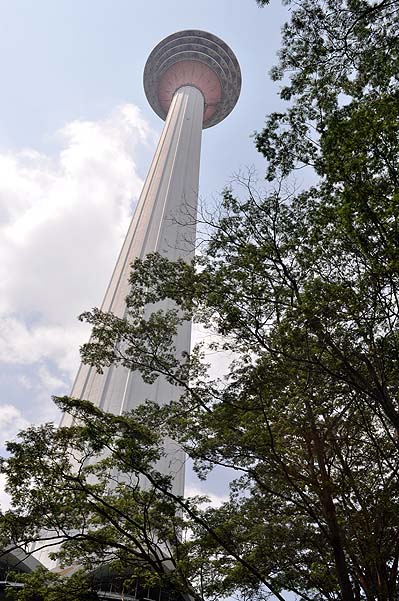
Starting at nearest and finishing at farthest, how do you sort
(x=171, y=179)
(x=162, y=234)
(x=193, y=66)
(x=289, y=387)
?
1. (x=289, y=387)
2. (x=162, y=234)
3. (x=171, y=179)
4. (x=193, y=66)

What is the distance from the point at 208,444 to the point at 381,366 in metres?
3.20

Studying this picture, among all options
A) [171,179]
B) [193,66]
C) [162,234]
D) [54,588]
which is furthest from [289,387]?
[193,66]

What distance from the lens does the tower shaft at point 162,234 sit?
22188 mm

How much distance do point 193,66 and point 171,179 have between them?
556 inches

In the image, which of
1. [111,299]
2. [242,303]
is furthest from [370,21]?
[111,299]

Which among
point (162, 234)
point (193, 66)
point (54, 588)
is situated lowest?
point (54, 588)

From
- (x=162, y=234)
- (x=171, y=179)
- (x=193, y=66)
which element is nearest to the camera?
(x=162, y=234)

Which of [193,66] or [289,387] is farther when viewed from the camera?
[193,66]

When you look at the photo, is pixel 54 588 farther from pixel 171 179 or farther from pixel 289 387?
pixel 171 179

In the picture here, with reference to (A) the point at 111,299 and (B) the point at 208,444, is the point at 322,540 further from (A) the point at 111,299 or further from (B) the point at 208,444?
(A) the point at 111,299

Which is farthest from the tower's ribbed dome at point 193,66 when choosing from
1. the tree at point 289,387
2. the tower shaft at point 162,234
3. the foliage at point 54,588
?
the foliage at point 54,588

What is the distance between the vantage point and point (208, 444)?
8367 millimetres

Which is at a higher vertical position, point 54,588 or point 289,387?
point 289,387

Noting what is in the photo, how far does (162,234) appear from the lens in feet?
96.5
